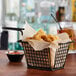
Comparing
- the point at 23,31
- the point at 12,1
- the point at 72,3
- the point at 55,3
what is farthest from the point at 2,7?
the point at 23,31

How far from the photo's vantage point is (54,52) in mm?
1237

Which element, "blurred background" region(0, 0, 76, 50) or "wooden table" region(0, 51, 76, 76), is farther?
"blurred background" region(0, 0, 76, 50)

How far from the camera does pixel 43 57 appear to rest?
4.11 ft

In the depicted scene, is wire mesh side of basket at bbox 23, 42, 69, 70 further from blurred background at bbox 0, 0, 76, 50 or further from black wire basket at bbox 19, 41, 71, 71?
blurred background at bbox 0, 0, 76, 50

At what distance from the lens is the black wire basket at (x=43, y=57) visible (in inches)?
49.1

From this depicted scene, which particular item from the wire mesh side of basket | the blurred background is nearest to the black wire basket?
the wire mesh side of basket

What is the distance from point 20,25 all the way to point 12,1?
45 cm

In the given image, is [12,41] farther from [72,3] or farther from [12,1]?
[72,3]

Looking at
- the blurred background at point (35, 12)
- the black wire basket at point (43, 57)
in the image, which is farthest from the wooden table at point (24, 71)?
the blurred background at point (35, 12)

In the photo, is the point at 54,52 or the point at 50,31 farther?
the point at 50,31

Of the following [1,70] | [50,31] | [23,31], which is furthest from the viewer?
[50,31]

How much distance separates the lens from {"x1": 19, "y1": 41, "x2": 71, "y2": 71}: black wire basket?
1.25m

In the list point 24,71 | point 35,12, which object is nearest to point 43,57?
point 24,71

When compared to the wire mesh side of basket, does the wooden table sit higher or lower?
lower
